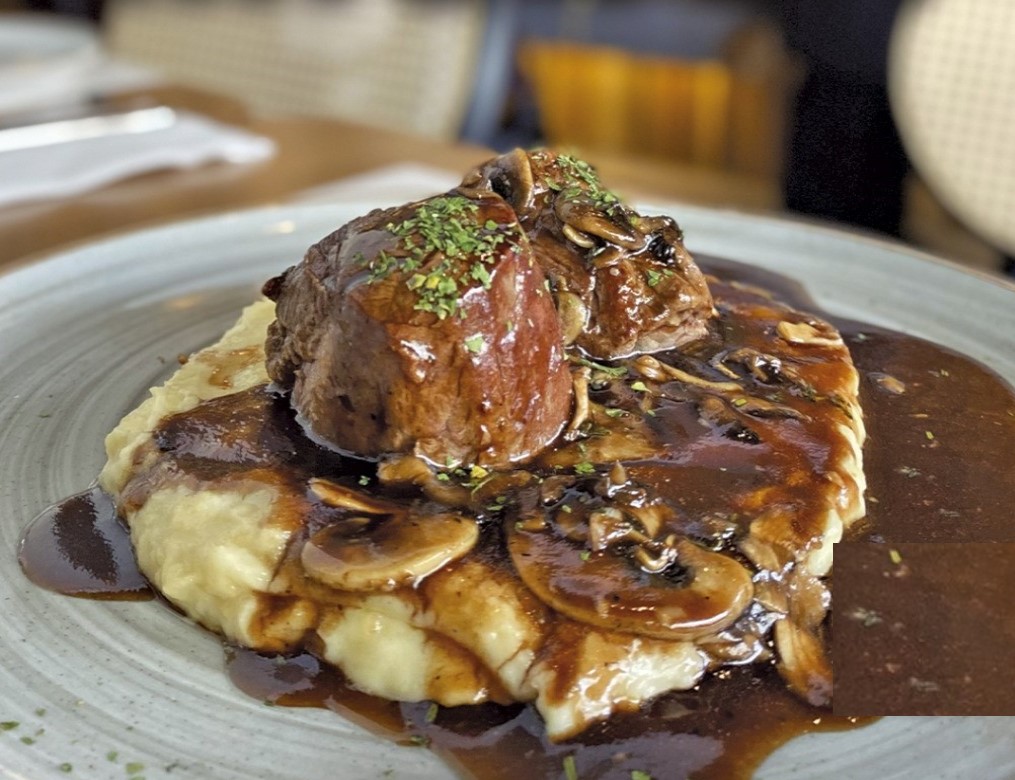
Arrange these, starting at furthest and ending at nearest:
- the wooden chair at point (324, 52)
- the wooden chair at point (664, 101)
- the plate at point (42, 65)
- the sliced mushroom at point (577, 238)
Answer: the wooden chair at point (664, 101)
the wooden chair at point (324, 52)
the plate at point (42, 65)
the sliced mushroom at point (577, 238)

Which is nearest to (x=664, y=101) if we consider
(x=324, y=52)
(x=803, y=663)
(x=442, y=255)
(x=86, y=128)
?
(x=324, y=52)

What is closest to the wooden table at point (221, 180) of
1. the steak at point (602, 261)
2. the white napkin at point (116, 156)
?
the white napkin at point (116, 156)

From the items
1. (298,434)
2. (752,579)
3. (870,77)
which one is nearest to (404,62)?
(870,77)

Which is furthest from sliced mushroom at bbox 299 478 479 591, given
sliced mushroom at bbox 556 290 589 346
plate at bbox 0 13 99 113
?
plate at bbox 0 13 99 113

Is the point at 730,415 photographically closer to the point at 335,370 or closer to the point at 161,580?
the point at 335,370

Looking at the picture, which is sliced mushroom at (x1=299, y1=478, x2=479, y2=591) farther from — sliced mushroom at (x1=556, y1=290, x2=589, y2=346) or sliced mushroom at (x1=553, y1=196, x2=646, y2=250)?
sliced mushroom at (x1=553, y1=196, x2=646, y2=250)

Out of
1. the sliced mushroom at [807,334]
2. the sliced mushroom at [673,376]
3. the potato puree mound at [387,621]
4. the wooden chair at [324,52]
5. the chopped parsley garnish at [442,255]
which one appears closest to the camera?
the potato puree mound at [387,621]

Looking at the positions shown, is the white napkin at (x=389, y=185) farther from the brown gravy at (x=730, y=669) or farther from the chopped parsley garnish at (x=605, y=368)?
the brown gravy at (x=730, y=669)

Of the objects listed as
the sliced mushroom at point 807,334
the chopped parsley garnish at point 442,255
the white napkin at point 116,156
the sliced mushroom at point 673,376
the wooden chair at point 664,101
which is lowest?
the wooden chair at point 664,101
